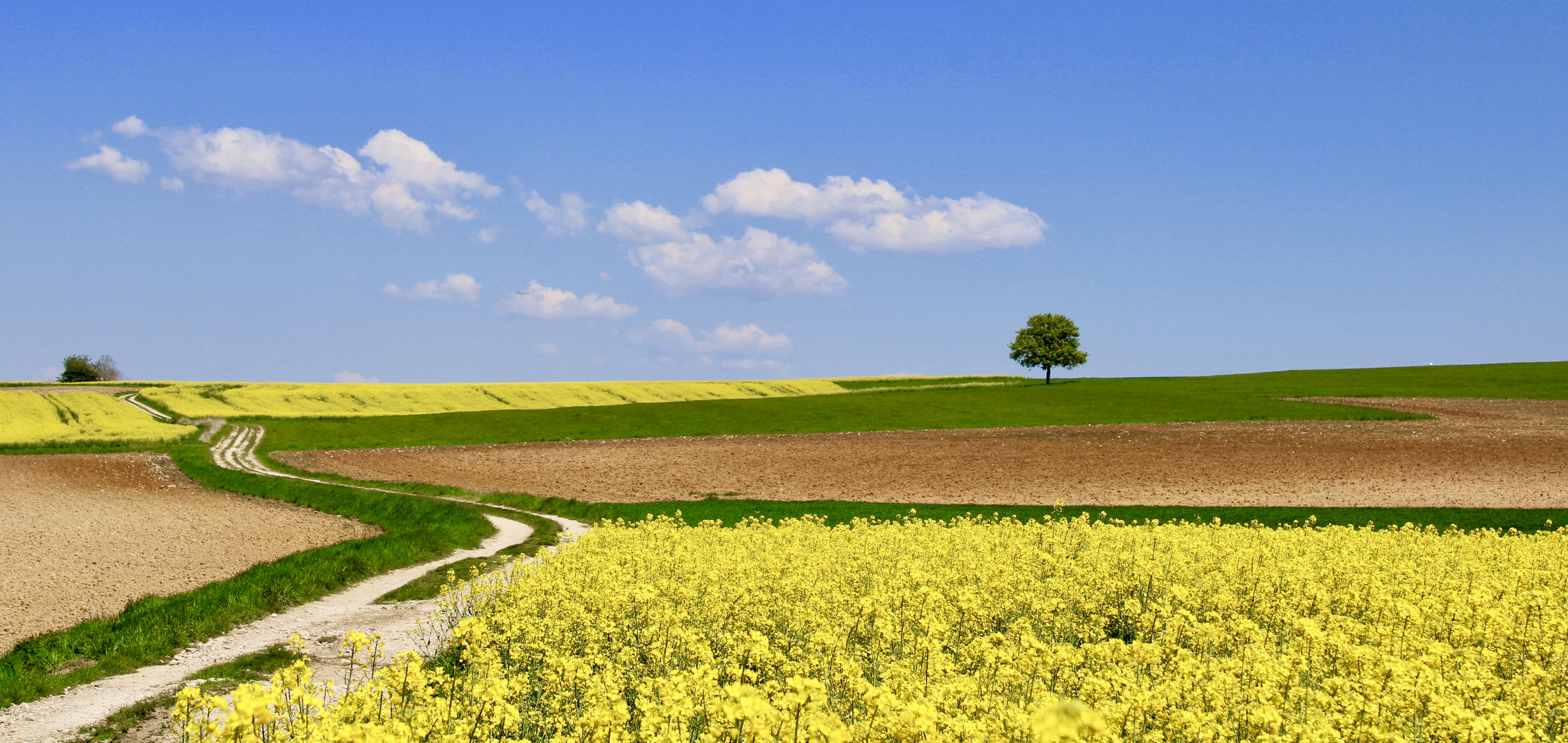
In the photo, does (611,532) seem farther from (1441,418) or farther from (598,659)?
(1441,418)

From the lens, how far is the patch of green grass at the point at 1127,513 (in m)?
25.7

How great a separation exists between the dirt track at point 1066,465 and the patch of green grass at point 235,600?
286 inches

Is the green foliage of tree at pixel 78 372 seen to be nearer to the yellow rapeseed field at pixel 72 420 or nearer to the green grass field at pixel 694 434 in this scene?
the yellow rapeseed field at pixel 72 420

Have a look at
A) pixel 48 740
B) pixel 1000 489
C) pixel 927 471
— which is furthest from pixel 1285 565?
pixel 927 471

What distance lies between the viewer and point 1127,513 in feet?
92.9

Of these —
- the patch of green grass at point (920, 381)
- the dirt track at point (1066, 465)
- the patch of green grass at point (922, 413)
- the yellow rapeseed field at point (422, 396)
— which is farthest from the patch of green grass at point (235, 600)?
the patch of green grass at point (920, 381)

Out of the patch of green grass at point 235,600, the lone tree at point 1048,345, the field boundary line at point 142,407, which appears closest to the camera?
the patch of green grass at point 235,600

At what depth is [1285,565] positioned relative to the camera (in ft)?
44.4

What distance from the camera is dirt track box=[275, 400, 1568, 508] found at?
3188cm

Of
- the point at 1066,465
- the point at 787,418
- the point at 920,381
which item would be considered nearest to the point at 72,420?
the point at 787,418

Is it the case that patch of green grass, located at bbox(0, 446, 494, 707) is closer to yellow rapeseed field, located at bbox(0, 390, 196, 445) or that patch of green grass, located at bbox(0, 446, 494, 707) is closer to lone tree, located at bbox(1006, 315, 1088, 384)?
yellow rapeseed field, located at bbox(0, 390, 196, 445)

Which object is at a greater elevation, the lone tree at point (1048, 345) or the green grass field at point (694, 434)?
the lone tree at point (1048, 345)

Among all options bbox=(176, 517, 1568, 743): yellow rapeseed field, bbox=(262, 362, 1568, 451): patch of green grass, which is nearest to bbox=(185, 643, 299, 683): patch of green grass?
Result: bbox=(176, 517, 1568, 743): yellow rapeseed field

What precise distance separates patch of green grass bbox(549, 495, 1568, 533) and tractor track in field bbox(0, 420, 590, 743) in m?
9.34
